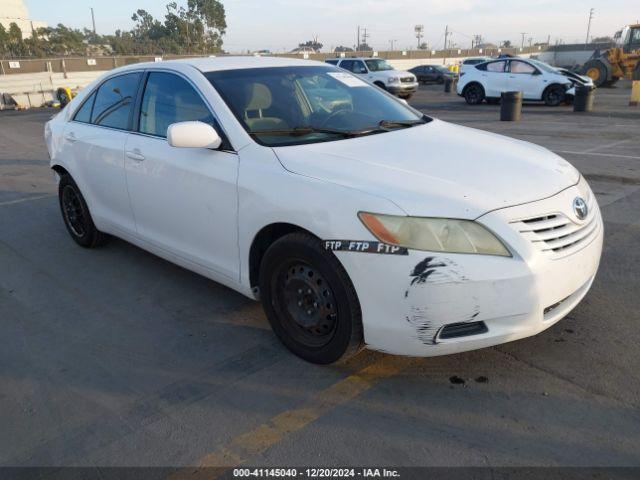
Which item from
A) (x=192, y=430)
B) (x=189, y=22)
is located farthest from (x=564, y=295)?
(x=189, y=22)

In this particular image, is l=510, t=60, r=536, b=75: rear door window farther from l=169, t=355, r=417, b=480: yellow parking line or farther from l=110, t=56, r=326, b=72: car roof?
l=169, t=355, r=417, b=480: yellow parking line

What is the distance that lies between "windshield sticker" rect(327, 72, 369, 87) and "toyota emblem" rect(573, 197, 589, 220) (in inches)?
77.2

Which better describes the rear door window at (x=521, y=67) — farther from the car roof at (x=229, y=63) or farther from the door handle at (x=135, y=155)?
the door handle at (x=135, y=155)

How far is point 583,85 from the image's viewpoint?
683 inches

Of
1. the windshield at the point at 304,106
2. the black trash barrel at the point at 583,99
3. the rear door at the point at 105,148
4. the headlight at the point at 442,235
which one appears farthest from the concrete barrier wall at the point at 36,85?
the headlight at the point at 442,235

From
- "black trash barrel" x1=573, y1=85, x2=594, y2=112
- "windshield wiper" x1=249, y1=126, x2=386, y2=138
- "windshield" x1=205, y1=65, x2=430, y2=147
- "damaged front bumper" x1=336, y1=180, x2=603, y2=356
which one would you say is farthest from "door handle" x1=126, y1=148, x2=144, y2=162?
"black trash barrel" x1=573, y1=85, x2=594, y2=112

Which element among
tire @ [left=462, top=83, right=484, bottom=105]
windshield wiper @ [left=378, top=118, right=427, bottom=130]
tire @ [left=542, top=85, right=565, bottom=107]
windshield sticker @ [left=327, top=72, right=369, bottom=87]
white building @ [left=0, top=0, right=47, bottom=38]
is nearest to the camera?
windshield wiper @ [left=378, top=118, right=427, bottom=130]

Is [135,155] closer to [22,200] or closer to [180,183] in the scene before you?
[180,183]

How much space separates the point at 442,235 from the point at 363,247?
14.8 inches

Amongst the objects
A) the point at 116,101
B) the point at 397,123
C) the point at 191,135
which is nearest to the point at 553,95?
the point at 397,123

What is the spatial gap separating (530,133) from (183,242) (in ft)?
35.0

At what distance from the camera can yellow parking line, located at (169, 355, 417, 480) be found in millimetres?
2453

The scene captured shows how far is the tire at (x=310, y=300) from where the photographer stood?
279cm

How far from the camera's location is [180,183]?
366 centimetres
